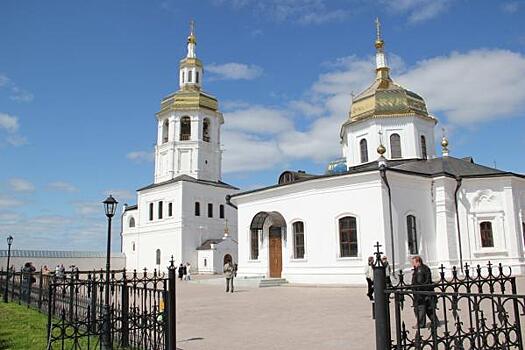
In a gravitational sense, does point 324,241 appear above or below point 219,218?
below

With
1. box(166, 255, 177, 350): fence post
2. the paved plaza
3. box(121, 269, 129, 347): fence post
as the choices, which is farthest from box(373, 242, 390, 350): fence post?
box(121, 269, 129, 347): fence post

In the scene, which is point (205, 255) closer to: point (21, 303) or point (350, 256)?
point (350, 256)

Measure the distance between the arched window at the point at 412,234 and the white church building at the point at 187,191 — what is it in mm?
19205

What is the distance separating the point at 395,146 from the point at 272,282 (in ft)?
37.0

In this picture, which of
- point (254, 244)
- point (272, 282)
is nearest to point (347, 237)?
point (272, 282)

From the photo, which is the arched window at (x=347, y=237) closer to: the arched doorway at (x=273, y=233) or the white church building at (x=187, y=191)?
the arched doorway at (x=273, y=233)

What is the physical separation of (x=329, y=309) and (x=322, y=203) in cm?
1011

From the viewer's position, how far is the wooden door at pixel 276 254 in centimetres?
2361

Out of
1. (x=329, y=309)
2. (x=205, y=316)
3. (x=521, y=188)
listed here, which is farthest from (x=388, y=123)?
(x=205, y=316)

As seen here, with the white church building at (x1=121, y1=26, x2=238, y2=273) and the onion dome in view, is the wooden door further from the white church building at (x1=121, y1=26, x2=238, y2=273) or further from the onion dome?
the white church building at (x1=121, y1=26, x2=238, y2=273)

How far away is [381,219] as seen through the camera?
20422 millimetres

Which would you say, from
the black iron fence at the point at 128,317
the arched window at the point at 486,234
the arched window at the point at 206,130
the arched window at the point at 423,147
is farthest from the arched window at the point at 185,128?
the black iron fence at the point at 128,317

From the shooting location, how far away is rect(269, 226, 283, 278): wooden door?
23.6 metres

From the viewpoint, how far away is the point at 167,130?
39281 mm
